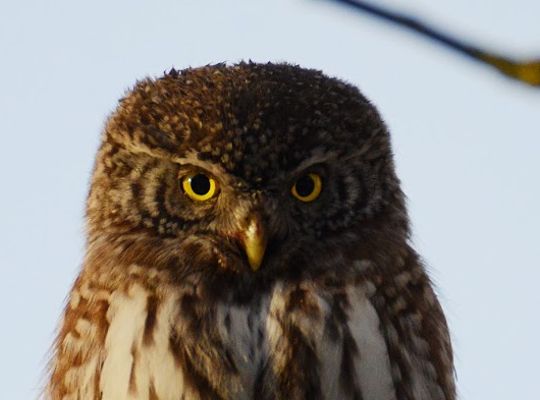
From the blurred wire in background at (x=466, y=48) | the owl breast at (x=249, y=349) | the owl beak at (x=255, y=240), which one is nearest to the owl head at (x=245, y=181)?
the owl beak at (x=255, y=240)

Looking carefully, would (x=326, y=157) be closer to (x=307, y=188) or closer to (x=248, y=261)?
(x=307, y=188)

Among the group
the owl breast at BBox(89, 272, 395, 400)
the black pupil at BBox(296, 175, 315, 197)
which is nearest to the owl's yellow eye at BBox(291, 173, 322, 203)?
the black pupil at BBox(296, 175, 315, 197)

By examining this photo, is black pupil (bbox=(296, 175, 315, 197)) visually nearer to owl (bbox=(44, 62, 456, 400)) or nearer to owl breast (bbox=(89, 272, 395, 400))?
owl (bbox=(44, 62, 456, 400))

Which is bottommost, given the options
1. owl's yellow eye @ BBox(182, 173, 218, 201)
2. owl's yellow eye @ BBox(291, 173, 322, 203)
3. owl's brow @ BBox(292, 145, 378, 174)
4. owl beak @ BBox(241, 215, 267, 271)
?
owl beak @ BBox(241, 215, 267, 271)

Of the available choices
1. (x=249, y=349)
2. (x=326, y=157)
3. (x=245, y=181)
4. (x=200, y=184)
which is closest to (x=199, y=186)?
(x=200, y=184)

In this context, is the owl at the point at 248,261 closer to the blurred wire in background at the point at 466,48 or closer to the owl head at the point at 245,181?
the owl head at the point at 245,181

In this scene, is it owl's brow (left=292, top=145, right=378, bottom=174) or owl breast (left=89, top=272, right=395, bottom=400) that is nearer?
owl breast (left=89, top=272, right=395, bottom=400)

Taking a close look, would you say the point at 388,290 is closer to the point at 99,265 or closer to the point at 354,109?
the point at 354,109

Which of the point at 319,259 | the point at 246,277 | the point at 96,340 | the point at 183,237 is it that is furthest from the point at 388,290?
the point at 96,340
